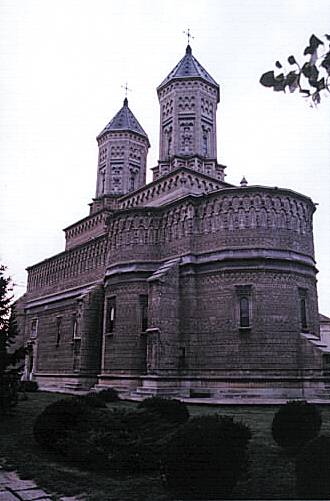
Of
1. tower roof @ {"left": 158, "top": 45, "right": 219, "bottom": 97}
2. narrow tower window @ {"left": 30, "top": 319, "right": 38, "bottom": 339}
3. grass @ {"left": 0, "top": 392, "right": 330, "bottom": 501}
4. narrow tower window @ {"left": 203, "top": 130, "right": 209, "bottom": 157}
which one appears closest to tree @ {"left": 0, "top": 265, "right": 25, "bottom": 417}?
grass @ {"left": 0, "top": 392, "right": 330, "bottom": 501}

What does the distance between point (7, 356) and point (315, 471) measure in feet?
36.1

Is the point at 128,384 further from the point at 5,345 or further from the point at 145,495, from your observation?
the point at 145,495

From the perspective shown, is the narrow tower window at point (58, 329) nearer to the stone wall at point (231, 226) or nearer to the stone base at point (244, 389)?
the stone wall at point (231, 226)

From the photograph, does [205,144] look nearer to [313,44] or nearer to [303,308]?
[303,308]

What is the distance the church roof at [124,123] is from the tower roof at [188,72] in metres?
6.52

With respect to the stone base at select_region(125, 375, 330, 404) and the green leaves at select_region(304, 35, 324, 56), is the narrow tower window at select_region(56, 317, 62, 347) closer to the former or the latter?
the stone base at select_region(125, 375, 330, 404)

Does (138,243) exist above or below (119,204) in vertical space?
below

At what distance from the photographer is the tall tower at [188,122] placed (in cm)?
3048

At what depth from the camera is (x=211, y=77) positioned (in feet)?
110

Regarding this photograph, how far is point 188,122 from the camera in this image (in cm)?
3119

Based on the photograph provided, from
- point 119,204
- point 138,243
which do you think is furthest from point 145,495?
point 119,204

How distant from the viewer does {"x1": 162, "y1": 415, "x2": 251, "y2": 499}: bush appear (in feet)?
19.2

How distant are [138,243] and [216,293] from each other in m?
6.13

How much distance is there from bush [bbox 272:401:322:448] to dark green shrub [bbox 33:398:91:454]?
4.05 m
